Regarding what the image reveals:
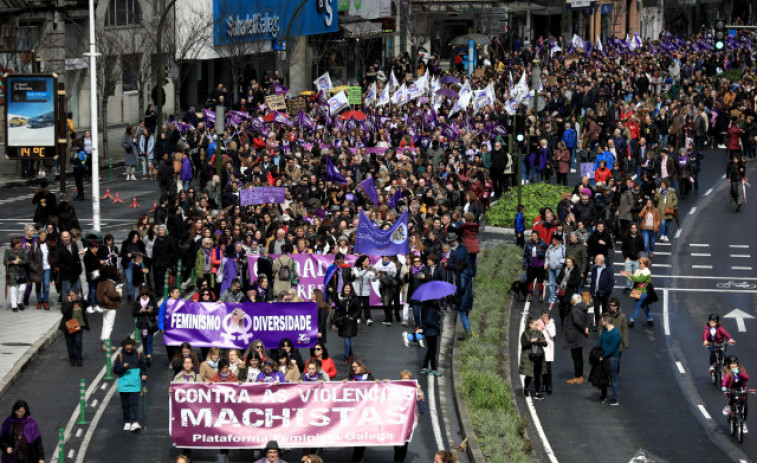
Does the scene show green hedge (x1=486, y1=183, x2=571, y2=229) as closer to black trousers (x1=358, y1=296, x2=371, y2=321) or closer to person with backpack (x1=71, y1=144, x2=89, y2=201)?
black trousers (x1=358, y1=296, x2=371, y2=321)

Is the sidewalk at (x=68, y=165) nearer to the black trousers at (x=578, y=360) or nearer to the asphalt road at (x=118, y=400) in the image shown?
the asphalt road at (x=118, y=400)

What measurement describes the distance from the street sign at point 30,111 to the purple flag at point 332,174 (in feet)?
22.3

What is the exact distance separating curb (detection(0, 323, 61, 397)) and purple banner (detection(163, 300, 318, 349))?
2667 mm

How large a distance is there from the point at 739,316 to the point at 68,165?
26134mm

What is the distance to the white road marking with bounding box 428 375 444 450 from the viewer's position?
963 inches

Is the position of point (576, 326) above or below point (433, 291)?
below

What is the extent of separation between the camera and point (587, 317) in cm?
2811

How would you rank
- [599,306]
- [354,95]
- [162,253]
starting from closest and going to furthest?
[599,306], [162,253], [354,95]

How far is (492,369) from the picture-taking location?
92.3 feet

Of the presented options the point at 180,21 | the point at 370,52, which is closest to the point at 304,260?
the point at 180,21

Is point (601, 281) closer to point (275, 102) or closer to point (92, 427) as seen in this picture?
point (92, 427)

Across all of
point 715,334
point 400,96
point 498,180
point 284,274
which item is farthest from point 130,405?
point 400,96

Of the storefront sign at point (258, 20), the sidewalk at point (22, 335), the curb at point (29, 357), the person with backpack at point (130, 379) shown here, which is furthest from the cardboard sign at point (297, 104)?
the person with backpack at point (130, 379)

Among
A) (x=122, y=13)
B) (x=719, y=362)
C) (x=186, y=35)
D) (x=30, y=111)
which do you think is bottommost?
(x=719, y=362)
